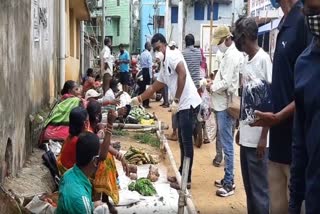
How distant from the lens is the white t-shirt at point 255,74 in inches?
176

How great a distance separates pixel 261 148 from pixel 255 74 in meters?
0.61

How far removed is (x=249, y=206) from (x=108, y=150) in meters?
1.34

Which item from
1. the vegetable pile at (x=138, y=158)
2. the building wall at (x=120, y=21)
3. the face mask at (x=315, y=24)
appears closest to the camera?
the face mask at (x=315, y=24)

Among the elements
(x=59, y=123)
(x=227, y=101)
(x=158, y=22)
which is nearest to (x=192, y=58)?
(x=227, y=101)

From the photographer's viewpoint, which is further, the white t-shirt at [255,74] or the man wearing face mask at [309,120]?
the white t-shirt at [255,74]

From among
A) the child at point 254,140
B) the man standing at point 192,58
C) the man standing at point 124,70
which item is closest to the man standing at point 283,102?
the child at point 254,140

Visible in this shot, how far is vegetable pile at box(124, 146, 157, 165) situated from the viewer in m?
7.89

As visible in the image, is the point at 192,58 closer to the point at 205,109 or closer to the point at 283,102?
the point at 205,109

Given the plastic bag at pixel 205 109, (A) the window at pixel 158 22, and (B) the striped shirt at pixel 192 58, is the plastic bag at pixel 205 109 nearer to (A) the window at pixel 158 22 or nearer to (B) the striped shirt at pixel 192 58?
(B) the striped shirt at pixel 192 58

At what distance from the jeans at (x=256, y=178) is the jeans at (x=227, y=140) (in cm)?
215

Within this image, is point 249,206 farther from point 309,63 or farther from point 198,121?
point 198,121

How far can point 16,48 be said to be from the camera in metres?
→ 5.78

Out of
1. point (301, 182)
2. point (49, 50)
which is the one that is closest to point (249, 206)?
point (301, 182)

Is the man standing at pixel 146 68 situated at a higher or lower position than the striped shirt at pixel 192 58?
lower
